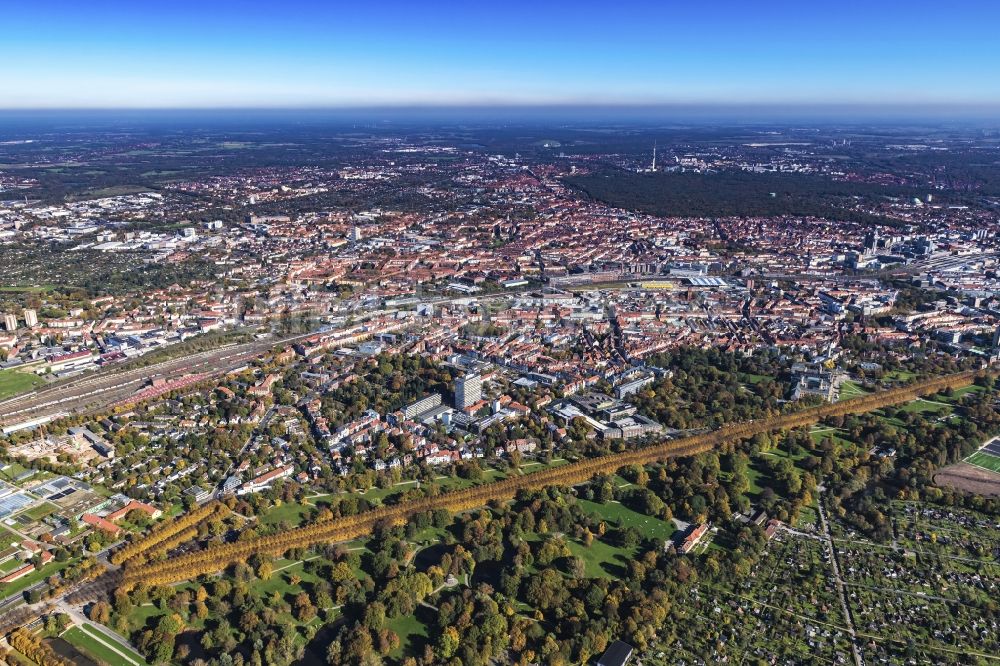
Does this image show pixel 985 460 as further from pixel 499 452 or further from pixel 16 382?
pixel 16 382

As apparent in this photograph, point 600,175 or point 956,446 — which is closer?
point 956,446

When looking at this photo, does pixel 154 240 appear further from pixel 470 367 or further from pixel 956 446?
pixel 956 446

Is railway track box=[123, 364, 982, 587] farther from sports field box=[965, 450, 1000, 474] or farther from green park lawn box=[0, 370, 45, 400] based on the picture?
green park lawn box=[0, 370, 45, 400]

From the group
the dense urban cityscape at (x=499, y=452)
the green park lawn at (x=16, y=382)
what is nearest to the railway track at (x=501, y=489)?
the dense urban cityscape at (x=499, y=452)

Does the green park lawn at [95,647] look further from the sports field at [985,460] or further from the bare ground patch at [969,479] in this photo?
the sports field at [985,460]

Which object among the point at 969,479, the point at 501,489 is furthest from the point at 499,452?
the point at 969,479

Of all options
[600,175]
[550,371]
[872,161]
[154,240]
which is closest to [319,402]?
[550,371]

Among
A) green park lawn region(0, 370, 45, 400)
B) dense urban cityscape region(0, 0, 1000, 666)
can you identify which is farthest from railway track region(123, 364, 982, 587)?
green park lawn region(0, 370, 45, 400)
